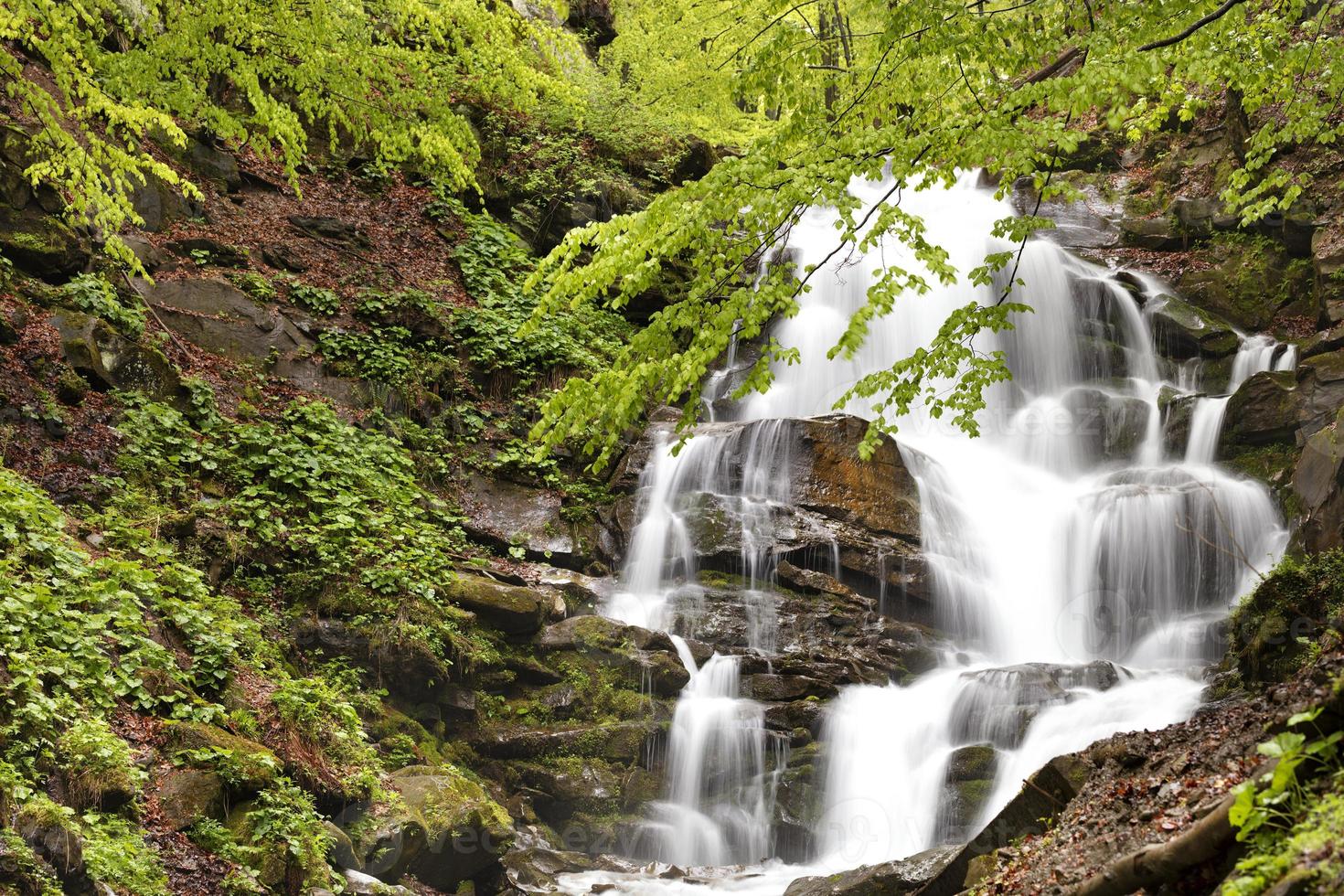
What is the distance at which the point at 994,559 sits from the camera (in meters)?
12.0

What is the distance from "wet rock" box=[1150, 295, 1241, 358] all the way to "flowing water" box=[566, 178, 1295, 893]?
193 millimetres

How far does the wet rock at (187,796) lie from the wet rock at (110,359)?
5485 millimetres

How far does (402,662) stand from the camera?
8.56m

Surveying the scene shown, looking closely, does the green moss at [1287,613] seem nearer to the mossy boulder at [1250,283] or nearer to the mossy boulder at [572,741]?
the mossy boulder at [572,741]

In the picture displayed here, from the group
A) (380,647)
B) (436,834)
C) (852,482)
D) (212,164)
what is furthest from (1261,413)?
(212,164)

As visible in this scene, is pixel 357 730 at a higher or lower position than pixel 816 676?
lower

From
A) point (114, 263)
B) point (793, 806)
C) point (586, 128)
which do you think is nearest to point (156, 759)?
point (793, 806)

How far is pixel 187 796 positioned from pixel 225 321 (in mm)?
7853

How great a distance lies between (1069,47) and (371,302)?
9.78 meters

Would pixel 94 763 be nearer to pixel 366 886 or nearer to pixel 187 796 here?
pixel 187 796

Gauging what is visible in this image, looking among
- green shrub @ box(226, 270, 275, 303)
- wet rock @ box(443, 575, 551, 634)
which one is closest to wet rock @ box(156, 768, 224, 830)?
wet rock @ box(443, 575, 551, 634)

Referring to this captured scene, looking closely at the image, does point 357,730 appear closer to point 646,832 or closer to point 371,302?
point 646,832

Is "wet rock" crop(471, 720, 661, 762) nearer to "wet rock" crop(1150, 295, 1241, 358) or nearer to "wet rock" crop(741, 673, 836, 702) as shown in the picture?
"wet rock" crop(741, 673, 836, 702)

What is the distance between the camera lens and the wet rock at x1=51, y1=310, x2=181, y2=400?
9.37m
